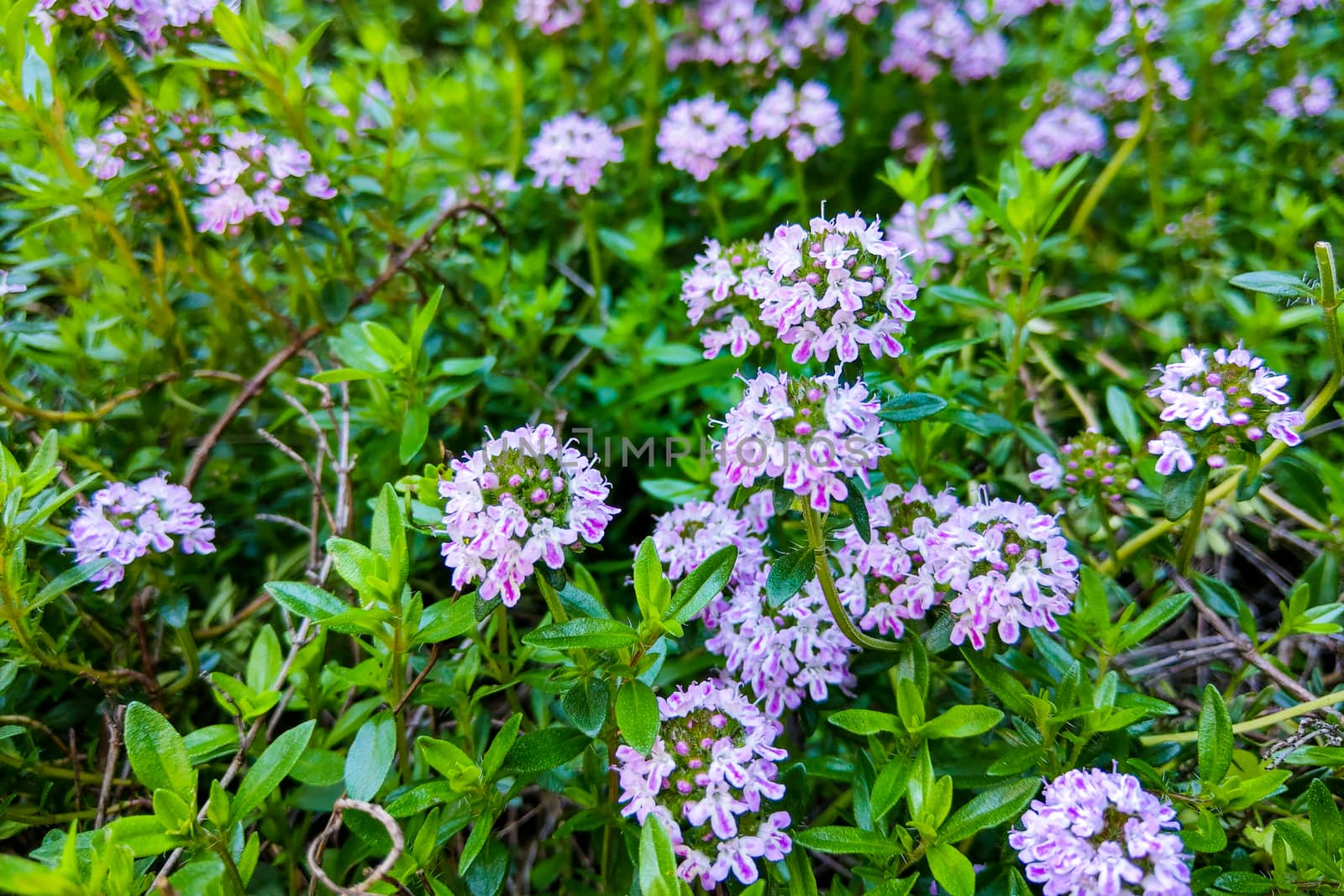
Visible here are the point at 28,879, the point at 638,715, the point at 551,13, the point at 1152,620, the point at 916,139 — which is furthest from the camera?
the point at 916,139

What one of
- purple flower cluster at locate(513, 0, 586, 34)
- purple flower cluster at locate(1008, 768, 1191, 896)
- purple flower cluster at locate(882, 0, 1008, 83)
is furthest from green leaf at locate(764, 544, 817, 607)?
purple flower cluster at locate(882, 0, 1008, 83)

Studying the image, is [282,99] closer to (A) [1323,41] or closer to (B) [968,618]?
(B) [968,618]

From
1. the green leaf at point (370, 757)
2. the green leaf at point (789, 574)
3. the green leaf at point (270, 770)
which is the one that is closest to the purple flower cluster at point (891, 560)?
the green leaf at point (789, 574)

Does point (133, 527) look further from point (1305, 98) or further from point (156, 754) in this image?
point (1305, 98)

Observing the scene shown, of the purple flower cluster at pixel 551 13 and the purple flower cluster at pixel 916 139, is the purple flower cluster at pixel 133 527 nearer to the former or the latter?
the purple flower cluster at pixel 551 13

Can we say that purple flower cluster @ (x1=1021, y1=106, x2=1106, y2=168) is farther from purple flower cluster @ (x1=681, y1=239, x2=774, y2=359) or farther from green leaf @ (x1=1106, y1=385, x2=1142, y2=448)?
purple flower cluster @ (x1=681, y1=239, x2=774, y2=359)

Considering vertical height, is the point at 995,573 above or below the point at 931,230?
below

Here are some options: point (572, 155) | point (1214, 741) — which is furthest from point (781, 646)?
point (572, 155)
